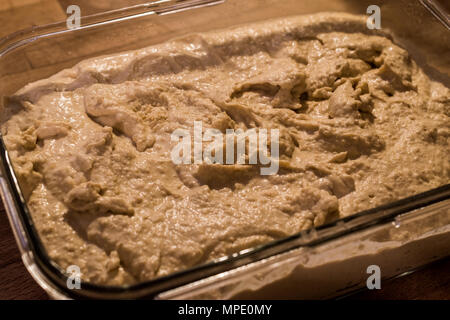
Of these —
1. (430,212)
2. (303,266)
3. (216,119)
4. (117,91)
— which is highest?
(117,91)

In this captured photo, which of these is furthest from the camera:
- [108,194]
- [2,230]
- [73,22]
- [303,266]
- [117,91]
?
[73,22]

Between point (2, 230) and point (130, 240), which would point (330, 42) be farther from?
point (2, 230)

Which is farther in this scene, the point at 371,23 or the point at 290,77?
the point at 371,23
